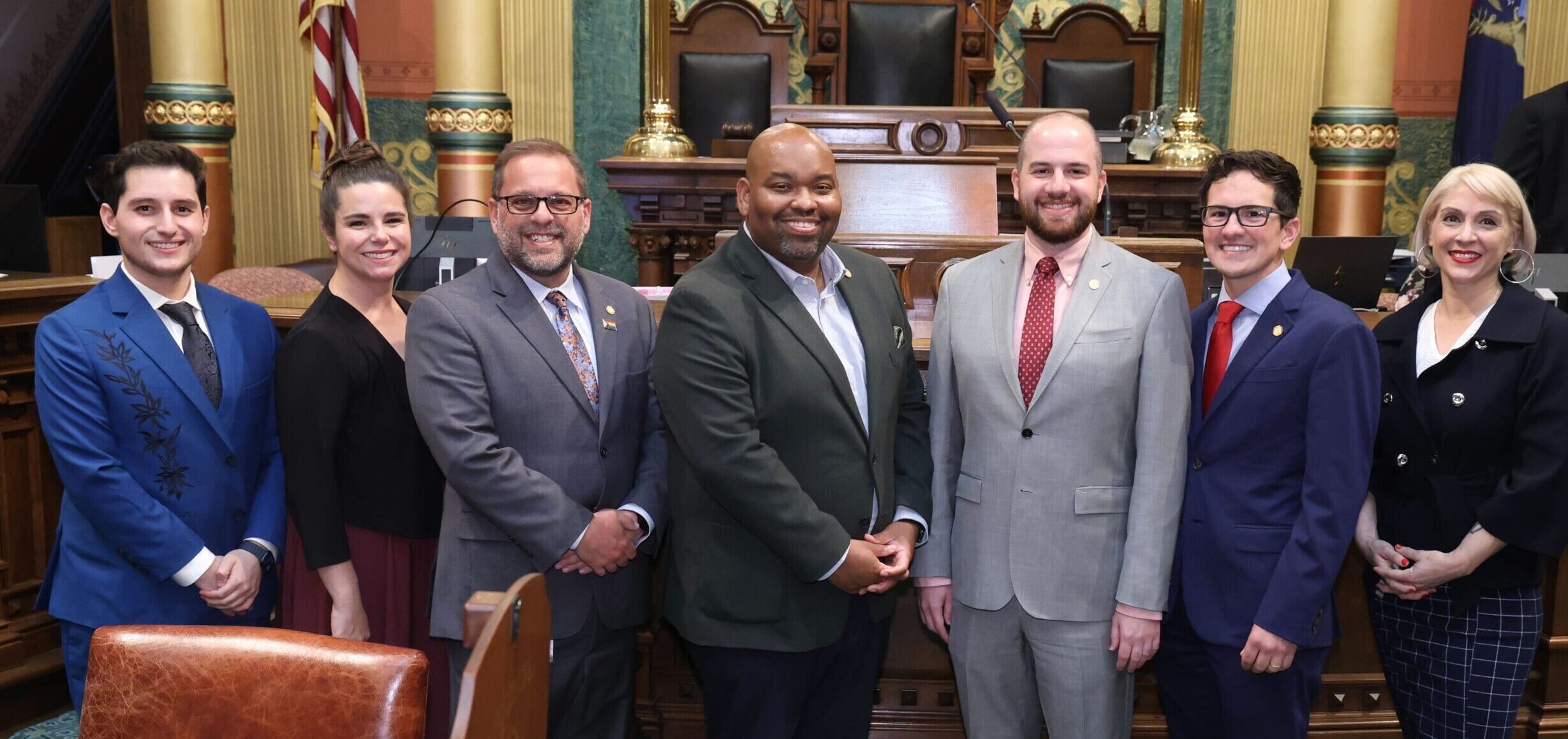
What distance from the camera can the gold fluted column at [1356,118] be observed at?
5984 mm

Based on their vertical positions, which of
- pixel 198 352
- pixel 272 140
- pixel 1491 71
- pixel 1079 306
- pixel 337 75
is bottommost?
pixel 198 352

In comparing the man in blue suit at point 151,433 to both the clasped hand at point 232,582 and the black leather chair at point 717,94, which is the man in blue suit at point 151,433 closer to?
the clasped hand at point 232,582

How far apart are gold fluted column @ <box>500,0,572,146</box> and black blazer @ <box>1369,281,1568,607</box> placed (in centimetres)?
530

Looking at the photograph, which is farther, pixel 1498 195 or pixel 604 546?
pixel 1498 195

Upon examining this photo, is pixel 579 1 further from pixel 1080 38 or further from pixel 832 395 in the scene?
pixel 832 395

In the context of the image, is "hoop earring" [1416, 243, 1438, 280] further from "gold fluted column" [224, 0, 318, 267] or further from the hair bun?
"gold fluted column" [224, 0, 318, 267]

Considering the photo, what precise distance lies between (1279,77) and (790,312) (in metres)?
5.93

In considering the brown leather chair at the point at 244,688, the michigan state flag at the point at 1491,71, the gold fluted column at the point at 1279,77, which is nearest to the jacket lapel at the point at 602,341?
the brown leather chair at the point at 244,688

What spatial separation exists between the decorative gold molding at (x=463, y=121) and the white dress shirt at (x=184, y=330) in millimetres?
3839

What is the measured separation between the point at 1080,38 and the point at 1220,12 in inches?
32.0

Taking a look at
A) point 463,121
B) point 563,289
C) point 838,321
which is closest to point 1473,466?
Answer: point 838,321

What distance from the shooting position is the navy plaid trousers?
6.78 ft

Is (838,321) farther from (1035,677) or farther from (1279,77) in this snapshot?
(1279,77)

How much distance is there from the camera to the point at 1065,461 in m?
1.92
